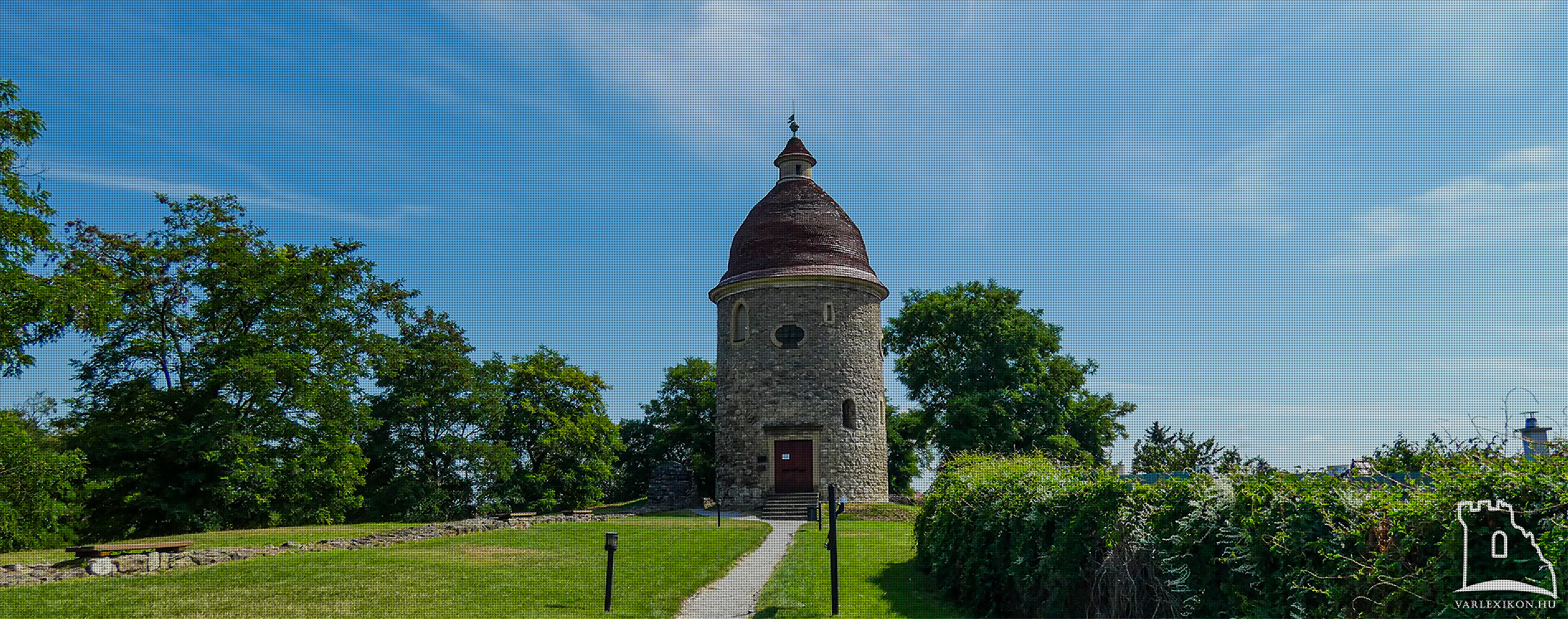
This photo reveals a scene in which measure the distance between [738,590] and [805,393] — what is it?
17.2 m

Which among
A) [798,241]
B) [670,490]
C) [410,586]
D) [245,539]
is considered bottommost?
[670,490]

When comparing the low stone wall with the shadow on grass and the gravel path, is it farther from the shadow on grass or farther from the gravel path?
the shadow on grass

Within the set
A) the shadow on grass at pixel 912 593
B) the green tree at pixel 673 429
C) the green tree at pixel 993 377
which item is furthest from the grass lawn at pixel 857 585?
the green tree at pixel 673 429

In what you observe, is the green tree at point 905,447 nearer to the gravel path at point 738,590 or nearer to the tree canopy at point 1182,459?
the gravel path at point 738,590

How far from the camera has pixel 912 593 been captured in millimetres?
10789

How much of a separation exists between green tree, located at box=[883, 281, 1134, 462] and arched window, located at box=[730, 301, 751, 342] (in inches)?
343

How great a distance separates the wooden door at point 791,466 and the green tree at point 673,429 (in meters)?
10.1

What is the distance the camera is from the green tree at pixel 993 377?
108 feet

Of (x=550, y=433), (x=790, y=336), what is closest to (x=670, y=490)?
(x=550, y=433)

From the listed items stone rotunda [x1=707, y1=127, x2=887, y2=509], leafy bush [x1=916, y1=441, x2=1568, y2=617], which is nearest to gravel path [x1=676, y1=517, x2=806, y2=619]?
leafy bush [x1=916, y1=441, x2=1568, y2=617]

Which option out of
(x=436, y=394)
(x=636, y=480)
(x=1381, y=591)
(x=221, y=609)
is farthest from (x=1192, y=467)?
(x=636, y=480)

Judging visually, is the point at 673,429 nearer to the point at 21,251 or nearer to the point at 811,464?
the point at 811,464

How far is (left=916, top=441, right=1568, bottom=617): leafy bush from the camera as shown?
4.40 m

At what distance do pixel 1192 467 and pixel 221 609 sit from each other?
9.57m
